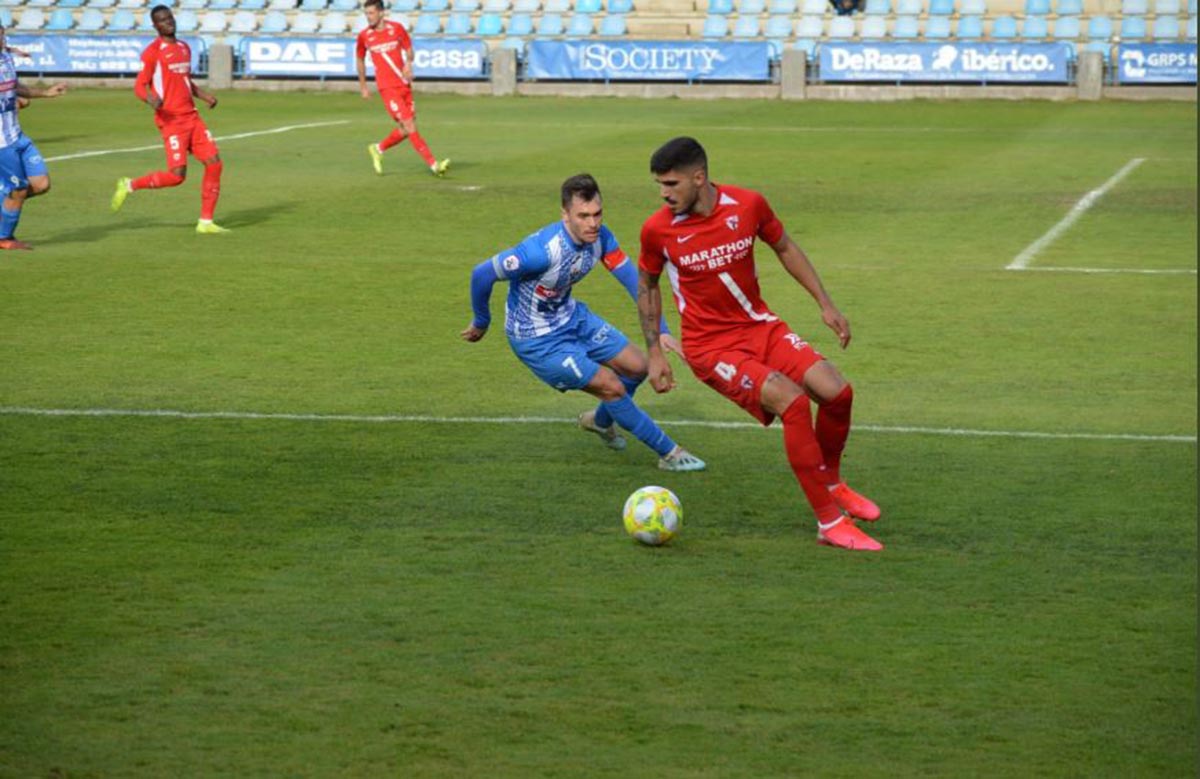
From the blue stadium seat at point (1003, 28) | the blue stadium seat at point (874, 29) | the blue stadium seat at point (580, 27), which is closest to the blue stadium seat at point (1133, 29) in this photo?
the blue stadium seat at point (1003, 28)

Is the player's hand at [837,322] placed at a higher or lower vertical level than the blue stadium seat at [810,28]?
higher

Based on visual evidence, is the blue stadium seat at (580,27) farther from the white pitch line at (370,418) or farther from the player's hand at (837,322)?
the player's hand at (837,322)

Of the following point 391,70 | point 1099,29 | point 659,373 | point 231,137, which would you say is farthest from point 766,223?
point 1099,29

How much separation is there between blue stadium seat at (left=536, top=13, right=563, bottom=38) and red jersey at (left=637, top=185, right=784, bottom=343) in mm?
34104

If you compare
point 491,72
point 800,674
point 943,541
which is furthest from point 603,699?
point 491,72

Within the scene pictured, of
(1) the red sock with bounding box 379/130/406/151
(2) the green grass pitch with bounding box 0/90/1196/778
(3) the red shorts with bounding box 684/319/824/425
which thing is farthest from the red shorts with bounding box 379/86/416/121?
(3) the red shorts with bounding box 684/319/824/425

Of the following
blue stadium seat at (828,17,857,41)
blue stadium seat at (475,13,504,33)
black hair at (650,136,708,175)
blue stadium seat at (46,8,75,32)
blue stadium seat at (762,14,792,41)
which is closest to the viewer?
black hair at (650,136,708,175)

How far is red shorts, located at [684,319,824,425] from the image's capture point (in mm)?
8359

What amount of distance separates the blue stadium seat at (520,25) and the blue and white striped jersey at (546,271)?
33.0m

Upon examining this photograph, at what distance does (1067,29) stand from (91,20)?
2287 centimetres

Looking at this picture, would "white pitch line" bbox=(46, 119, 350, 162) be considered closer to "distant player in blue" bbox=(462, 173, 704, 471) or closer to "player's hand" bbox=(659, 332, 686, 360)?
"distant player in blue" bbox=(462, 173, 704, 471)

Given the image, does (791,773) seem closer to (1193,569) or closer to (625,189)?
(1193,569)

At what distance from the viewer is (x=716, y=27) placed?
137ft

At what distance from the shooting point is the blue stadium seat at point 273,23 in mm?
42875
